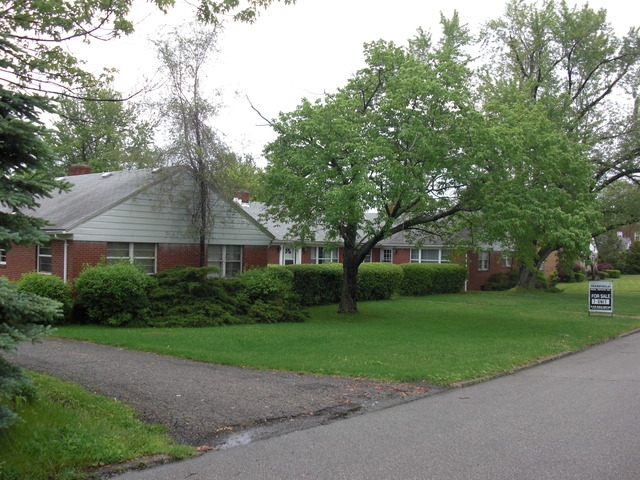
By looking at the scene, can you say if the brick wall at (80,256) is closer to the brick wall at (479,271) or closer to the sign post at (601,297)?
the sign post at (601,297)

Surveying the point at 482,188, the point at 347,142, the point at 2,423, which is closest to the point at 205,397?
the point at 2,423

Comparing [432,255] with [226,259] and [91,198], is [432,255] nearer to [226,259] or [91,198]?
[226,259]

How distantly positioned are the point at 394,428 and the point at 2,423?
4223mm

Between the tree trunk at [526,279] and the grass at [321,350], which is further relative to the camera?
the tree trunk at [526,279]

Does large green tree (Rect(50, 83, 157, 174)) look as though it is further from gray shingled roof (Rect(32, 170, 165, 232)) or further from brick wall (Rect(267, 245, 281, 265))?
brick wall (Rect(267, 245, 281, 265))

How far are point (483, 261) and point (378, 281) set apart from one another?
1466cm

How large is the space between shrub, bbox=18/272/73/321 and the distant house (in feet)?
3.45

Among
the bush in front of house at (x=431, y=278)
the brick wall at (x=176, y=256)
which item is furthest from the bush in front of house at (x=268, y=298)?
the bush in front of house at (x=431, y=278)

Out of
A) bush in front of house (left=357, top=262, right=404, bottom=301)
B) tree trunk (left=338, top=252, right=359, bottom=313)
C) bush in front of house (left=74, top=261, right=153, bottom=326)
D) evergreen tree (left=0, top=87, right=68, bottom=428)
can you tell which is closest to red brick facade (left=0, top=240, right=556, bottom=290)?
bush in front of house (left=74, top=261, right=153, bottom=326)

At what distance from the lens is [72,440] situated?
5730mm

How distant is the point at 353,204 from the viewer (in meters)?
15.3

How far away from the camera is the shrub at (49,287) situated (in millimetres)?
16344

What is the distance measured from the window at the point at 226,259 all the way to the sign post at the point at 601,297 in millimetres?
13614

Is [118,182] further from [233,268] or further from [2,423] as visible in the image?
[2,423]
